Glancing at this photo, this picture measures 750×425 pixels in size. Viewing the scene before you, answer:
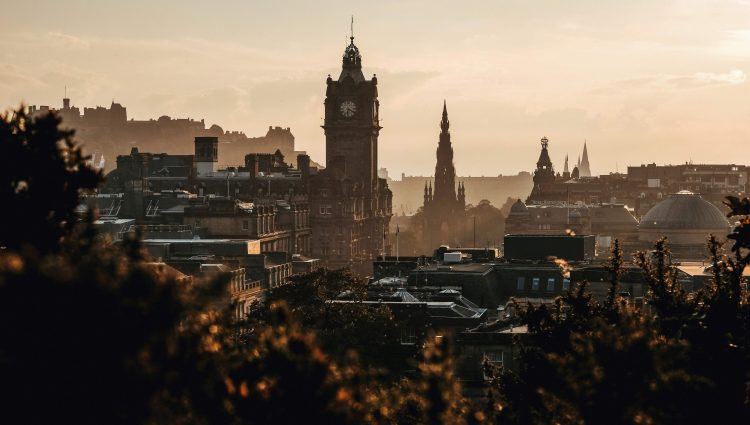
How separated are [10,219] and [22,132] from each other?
2.40 metres

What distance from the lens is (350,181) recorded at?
159750 millimetres

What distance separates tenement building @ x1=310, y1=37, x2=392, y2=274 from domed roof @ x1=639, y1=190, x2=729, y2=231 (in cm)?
3106

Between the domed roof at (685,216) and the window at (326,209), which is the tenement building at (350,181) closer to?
the window at (326,209)

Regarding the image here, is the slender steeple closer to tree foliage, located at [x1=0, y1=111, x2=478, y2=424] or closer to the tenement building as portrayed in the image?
the tenement building

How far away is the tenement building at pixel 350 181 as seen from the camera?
15562 centimetres

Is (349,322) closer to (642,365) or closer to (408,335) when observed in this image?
(408,335)

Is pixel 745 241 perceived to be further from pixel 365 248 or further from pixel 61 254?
pixel 365 248

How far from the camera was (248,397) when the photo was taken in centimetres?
2073

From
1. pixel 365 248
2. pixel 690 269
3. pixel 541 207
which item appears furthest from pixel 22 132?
pixel 541 207

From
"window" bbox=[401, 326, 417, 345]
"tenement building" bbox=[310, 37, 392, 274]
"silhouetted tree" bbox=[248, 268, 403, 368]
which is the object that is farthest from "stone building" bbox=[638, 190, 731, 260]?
"window" bbox=[401, 326, 417, 345]

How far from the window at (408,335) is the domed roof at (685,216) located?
322 ft

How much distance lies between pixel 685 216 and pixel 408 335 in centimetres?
10051

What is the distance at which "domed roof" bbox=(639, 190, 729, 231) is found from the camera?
157 m

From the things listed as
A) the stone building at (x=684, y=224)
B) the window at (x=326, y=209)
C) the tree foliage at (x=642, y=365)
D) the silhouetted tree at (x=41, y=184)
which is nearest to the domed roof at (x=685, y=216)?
the stone building at (x=684, y=224)
